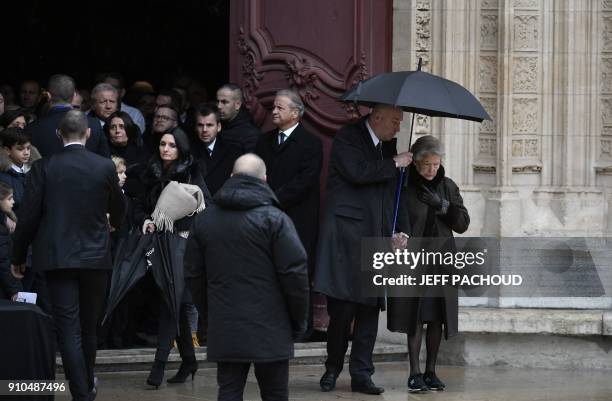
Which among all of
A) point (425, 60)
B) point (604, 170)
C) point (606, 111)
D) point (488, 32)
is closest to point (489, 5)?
point (488, 32)

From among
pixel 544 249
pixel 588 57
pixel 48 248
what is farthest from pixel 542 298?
pixel 48 248

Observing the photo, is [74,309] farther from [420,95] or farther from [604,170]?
[604,170]

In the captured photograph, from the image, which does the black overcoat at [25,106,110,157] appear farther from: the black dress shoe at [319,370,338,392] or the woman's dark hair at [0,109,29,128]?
the black dress shoe at [319,370,338,392]

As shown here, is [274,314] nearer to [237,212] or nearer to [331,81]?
[237,212]

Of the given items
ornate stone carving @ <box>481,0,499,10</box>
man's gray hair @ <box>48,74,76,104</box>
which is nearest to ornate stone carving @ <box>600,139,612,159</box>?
ornate stone carving @ <box>481,0,499,10</box>

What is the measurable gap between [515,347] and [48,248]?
4032mm

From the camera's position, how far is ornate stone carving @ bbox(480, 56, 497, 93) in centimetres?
1238

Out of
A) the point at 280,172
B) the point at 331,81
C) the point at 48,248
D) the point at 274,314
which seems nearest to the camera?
the point at 274,314

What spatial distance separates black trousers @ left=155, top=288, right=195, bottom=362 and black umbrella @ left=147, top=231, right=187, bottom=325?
0.07 meters

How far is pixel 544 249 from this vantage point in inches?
488

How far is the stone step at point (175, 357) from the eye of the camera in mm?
11359

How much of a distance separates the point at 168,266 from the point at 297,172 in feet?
4.76

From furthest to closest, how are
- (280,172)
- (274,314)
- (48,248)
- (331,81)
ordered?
(331,81), (280,172), (48,248), (274,314)

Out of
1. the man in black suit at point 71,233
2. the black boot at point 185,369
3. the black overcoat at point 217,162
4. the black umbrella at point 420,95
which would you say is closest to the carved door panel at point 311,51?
the black overcoat at point 217,162
